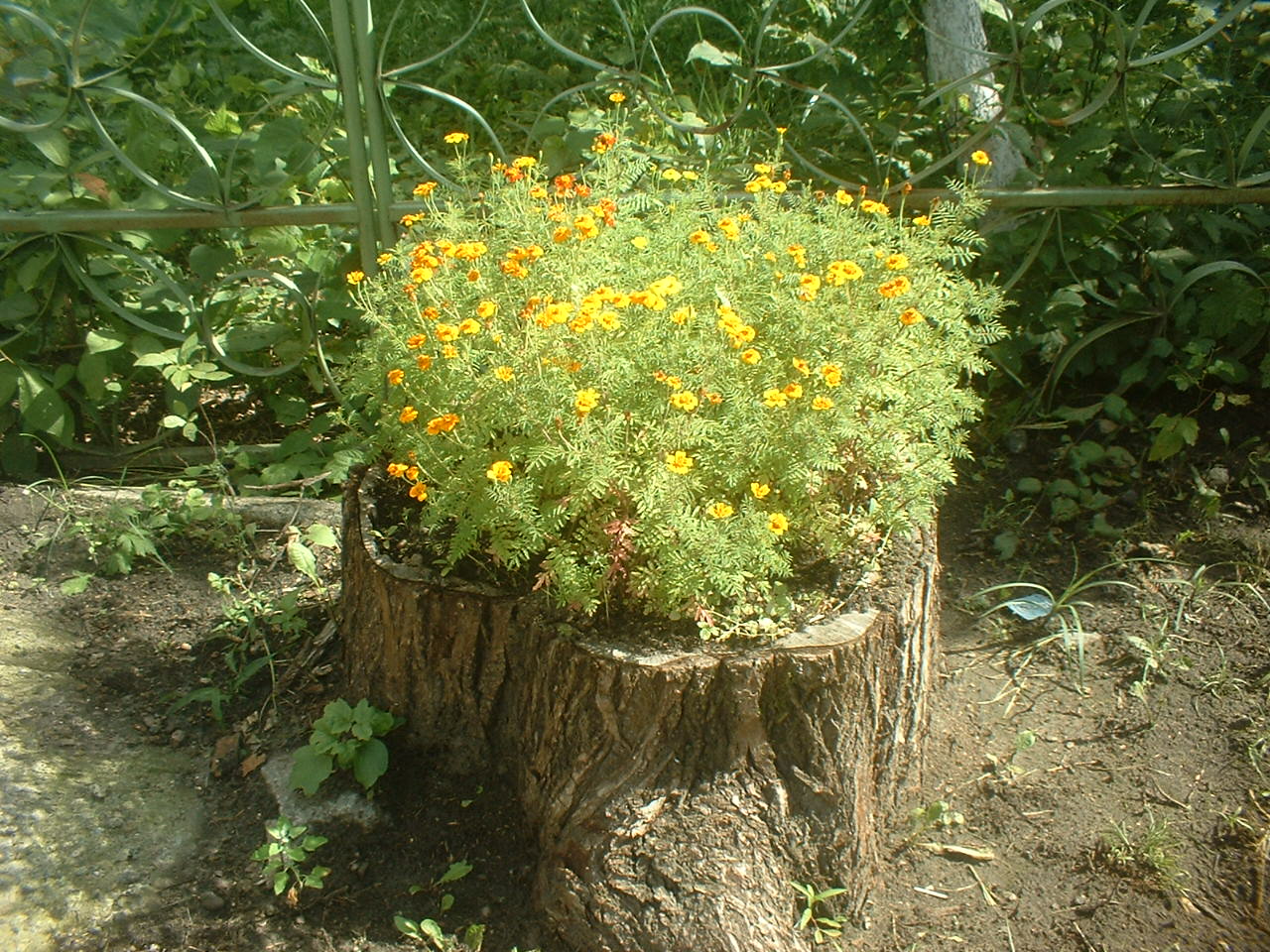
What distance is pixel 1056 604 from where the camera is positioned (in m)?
2.85

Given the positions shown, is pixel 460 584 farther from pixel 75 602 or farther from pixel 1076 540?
pixel 1076 540

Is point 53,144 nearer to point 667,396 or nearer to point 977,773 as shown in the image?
point 667,396

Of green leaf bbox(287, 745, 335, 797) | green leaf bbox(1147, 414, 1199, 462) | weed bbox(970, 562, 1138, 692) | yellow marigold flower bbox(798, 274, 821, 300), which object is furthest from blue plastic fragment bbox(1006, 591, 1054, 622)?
green leaf bbox(287, 745, 335, 797)

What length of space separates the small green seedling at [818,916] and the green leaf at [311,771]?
37.5 inches

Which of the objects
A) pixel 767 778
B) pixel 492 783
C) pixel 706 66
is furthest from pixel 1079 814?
pixel 706 66

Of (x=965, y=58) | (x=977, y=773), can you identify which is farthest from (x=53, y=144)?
(x=977, y=773)

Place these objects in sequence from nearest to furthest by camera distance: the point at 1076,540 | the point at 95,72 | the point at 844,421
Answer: the point at 844,421
the point at 1076,540
the point at 95,72

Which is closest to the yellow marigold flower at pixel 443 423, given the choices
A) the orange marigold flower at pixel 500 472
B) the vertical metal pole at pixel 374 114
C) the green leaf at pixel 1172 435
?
the orange marigold flower at pixel 500 472

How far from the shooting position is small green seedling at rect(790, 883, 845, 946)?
6.81 ft

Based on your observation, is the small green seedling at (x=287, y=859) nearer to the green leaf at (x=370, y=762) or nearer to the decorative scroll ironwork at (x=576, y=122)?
the green leaf at (x=370, y=762)

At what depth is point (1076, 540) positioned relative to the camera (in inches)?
122

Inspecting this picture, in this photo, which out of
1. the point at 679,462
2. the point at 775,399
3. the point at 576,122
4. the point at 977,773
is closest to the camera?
the point at 679,462

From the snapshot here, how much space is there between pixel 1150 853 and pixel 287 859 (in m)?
1.69

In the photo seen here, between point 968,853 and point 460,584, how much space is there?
1169 mm
